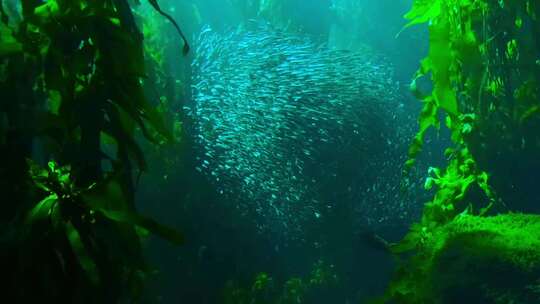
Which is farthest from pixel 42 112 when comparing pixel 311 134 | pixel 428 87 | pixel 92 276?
pixel 428 87

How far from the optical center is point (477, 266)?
7.76ft

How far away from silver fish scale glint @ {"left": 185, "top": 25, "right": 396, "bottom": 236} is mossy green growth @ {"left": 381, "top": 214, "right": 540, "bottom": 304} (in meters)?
4.10

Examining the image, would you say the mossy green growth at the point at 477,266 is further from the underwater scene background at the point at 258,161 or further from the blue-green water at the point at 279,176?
the blue-green water at the point at 279,176

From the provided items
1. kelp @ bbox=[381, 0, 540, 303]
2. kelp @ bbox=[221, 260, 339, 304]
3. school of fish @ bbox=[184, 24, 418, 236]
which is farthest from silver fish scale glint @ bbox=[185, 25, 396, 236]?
kelp @ bbox=[381, 0, 540, 303]

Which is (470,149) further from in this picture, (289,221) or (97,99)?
(289,221)

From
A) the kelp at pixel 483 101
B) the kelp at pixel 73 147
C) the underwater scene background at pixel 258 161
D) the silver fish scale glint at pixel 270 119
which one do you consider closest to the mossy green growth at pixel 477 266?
the underwater scene background at pixel 258 161

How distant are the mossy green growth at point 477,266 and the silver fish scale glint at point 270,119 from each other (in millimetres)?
4104

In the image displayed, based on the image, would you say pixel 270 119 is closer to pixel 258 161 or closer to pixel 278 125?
pixel 278 125

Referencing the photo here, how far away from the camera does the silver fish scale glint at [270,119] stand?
666cm

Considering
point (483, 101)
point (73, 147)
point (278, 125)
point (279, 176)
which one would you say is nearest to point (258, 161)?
point (279, 176)

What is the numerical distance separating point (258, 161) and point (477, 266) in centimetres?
452

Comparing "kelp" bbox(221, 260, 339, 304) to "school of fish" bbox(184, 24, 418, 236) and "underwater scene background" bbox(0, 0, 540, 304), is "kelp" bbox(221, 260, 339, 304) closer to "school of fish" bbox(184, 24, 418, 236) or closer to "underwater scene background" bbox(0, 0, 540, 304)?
"underwater scene background" bbox(0, 0, 540, 304)

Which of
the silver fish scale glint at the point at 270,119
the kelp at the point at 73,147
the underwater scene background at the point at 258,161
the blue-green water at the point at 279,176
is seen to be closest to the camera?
the kelp at the point at 73,147

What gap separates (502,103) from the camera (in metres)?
3.38
